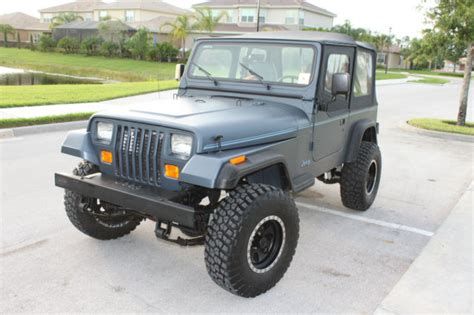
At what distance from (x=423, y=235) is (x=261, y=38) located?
265 centimetres

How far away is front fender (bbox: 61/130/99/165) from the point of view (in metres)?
3.91

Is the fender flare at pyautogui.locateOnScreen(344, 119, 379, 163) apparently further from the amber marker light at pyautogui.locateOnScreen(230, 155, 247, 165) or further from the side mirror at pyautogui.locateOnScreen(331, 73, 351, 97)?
the amber marker light at pyautogui.locateOnScreen(230, 155, 247, 165)

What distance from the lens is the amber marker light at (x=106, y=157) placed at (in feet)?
12.5

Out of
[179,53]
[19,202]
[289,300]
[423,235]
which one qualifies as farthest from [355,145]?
[179,53]

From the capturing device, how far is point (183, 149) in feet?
11.2

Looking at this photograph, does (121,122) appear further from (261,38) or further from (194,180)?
(261,38)

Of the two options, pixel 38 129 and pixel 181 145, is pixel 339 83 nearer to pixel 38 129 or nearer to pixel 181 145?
pixel 181 145

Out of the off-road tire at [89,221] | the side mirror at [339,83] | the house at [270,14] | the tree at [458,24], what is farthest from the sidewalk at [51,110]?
the house at [270,14]

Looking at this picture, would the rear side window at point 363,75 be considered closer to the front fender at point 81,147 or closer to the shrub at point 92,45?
the front fender at point 81,147

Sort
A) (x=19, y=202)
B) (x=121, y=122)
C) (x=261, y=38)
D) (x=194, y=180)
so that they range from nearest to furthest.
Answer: (x=194, y=180)
(x=121, y=122)
(x=261, y=38)
(x=19, y=202)

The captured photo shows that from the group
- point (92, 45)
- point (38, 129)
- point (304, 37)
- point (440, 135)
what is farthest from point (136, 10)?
point (304, 37)

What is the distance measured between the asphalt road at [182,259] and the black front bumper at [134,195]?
2.12 ft

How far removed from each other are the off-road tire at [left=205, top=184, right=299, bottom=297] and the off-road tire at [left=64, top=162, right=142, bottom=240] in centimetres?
120

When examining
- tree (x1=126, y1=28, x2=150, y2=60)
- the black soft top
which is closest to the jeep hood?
the black soft top
